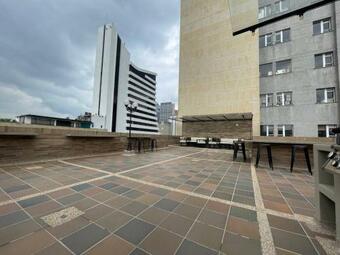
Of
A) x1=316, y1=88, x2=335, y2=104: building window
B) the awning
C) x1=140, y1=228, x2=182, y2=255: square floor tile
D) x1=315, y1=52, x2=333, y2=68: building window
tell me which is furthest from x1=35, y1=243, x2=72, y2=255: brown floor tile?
x1=315, y1=52, x2=333, y2=68: building window

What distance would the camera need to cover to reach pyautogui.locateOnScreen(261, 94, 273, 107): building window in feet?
38.2

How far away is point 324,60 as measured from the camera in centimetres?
1002

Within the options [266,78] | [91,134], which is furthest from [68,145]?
[266,78]

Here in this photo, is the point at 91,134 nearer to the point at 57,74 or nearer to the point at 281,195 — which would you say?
the point at 281,195

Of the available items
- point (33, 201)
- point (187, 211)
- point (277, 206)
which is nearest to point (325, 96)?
point (277, 206)

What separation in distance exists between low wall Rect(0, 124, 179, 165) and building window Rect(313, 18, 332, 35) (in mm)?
14932

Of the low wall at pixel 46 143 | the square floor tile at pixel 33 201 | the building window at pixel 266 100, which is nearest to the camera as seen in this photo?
the square floor tile at pixel 33 201

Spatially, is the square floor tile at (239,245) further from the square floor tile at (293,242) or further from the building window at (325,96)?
the building window at (325,96)

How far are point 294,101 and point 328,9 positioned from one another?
250 inches

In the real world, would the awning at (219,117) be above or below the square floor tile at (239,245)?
above

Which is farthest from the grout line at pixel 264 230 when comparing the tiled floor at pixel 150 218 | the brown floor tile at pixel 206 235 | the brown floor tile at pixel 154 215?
the brown floor tile at pixel 154 215

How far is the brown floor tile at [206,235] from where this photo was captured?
4.36ft

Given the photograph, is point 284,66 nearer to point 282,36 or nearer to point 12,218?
point 282,36

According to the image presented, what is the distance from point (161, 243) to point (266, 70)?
14265mm
